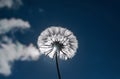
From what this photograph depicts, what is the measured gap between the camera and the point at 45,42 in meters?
49.0

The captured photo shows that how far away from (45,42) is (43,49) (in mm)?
1385

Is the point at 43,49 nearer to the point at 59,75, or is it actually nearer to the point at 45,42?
the point at 45,42

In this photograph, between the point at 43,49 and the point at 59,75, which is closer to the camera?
the point at 59,75

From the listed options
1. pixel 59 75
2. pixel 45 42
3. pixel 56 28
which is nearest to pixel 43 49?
pixel 45 42

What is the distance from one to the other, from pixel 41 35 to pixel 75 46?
6.77m

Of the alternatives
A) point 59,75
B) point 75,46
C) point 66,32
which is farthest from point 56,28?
point 59,75

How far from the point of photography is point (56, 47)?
4812 cm

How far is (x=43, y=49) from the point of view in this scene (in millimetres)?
48719

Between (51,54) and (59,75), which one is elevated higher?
(51,54)

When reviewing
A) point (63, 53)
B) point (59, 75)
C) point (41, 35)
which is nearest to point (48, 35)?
point (41, 35)

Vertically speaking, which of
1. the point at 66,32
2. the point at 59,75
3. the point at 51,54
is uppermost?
the point at 66,32

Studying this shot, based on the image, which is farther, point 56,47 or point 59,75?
point 56,47

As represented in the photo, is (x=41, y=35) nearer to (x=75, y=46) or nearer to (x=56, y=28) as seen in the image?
(x=56, y=28)

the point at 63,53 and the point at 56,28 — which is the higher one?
the point at 56,28
